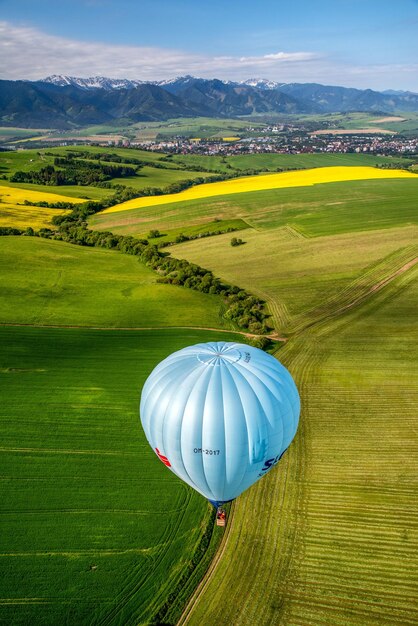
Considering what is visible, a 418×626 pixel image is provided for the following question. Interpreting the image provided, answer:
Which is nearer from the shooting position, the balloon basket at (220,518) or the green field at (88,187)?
the balloon basket at (220,518)

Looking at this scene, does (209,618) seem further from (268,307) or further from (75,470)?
(268,307)

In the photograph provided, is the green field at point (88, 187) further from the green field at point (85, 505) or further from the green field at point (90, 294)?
the green field at point (85, 505)

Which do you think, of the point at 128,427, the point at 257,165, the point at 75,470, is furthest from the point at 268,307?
the point at 257,165

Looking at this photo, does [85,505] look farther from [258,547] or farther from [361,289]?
[361,289]

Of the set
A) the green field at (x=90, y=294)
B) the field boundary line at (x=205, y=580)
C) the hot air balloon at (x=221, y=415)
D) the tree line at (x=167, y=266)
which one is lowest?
the field boundary line at (x=205, y=580)

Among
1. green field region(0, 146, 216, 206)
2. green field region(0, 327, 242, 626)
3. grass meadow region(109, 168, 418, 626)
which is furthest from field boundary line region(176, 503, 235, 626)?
green field region(0, 146, 216, 206)

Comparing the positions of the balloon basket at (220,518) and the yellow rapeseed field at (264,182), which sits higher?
the yellow rapeseed field at (264,182)

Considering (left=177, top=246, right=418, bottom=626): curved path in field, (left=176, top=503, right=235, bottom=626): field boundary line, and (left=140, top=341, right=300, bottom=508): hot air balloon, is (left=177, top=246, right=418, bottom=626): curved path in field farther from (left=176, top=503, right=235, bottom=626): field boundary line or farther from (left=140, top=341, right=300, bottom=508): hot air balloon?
(left=140, top=341, right=300, bottom=508): hot air balloon

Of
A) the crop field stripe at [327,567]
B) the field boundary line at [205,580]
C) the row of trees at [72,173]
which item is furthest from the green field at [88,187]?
the field boundary line at [205,580]
